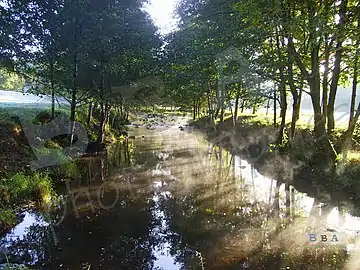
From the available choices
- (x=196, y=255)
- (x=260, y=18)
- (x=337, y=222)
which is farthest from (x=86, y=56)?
(x=337, y=222)

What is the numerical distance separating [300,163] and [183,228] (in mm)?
9034

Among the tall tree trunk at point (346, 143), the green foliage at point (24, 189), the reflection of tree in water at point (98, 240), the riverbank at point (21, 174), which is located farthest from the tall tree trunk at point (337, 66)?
the riverbank at point (21, 174)

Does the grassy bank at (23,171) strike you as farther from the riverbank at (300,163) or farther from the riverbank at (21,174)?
the riverbank at (300,163)

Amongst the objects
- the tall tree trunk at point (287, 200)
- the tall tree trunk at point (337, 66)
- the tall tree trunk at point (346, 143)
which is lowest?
the tall tree trunk at point (287, 200)

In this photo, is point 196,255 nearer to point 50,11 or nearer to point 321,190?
point 321,190

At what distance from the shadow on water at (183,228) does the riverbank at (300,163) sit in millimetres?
828

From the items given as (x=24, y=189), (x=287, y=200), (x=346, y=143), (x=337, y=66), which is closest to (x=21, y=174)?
(x=24, y=189)

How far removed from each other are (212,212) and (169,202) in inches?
79.2

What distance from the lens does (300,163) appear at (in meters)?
16.3

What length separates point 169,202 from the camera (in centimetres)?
1250

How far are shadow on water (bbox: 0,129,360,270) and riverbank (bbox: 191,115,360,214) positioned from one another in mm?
828

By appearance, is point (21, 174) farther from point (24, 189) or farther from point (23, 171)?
point (24, 189)

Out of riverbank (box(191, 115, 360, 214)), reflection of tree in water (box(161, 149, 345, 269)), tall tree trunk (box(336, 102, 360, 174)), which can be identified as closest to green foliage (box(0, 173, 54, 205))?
reflection of tree in water (box(161, 149, 345, 269))

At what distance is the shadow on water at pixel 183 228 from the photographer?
25.8ft
